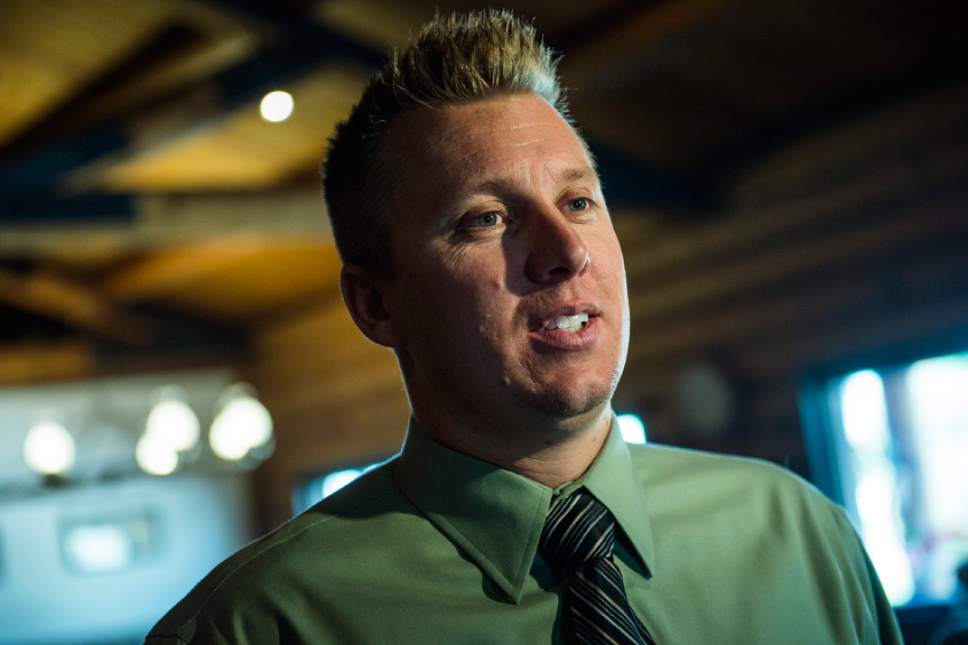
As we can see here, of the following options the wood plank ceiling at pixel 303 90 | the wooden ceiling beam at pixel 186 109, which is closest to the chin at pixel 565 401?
the wood plank ceiling at pixel 303 90

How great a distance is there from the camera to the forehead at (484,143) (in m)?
1.28

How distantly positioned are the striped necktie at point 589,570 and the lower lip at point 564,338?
180 mm

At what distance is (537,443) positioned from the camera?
1235 mm

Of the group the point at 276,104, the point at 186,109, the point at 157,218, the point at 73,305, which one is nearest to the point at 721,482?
the point at 276,104

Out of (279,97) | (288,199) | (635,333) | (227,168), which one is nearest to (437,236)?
(279,97)

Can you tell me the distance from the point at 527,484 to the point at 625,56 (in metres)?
3.45

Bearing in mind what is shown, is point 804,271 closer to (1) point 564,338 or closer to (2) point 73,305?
(1) point 564,338

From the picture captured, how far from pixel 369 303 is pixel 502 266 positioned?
0.25m

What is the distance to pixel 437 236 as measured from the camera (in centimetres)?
127

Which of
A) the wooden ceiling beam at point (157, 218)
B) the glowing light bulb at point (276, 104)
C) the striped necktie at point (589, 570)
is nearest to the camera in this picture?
the striped necktie at point (589, 570)

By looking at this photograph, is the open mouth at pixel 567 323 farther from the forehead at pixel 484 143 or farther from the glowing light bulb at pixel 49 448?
the glowing light bulb at pixel 49 448

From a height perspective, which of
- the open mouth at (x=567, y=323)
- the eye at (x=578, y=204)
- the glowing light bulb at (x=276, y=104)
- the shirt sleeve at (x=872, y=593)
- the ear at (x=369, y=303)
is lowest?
the shirt sleeve at (x=872, y=593)

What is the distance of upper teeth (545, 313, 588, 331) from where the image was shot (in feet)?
3.92

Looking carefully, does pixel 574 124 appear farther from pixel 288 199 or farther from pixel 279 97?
pixel 288 199
